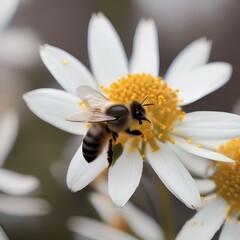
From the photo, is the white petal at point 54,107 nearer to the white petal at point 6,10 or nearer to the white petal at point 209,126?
the white petal at point 209,126

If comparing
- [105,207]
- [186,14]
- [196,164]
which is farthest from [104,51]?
[186,14]

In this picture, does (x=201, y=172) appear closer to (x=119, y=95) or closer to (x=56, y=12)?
(x=119, y=95)

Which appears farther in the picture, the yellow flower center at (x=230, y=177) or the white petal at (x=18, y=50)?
the white petal at (x=18, y=50)

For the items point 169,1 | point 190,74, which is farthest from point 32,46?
point 190,74

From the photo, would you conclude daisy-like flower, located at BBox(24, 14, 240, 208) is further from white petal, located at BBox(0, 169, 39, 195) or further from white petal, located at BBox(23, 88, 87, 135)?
white petal, located at BBox(0, 169, 39, 195)

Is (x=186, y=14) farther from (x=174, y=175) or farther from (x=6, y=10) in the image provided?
(x=174, y=175)

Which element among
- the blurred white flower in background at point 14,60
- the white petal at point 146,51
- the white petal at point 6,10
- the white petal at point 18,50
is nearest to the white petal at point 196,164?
the white petal at point 146,51

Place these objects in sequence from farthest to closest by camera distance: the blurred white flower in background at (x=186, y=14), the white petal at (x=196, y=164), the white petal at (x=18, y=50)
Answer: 1. the blurred white flower in background at (x=186, y=14)
2. the white petal at (x=18, y=50)
3. the white petal at (x=196, y=164)
